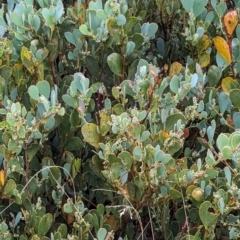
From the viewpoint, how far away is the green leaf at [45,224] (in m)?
1.41

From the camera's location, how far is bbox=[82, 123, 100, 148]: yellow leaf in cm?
144

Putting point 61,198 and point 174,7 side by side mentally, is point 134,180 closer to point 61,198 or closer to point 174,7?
point 61,198

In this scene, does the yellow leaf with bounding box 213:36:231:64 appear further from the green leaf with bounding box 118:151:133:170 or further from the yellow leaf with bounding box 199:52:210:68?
A: the green leaf with bounding box 118:151:133:170

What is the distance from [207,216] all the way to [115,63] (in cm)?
58

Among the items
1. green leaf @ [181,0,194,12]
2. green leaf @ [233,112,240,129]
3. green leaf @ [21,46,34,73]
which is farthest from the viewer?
green leaf @ [181,0,194,12]

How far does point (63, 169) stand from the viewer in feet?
5.08

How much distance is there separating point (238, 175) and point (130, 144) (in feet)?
0.94

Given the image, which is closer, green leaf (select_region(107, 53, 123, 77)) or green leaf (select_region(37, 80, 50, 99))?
green leaf (select_region(37, 80, 50, 99))

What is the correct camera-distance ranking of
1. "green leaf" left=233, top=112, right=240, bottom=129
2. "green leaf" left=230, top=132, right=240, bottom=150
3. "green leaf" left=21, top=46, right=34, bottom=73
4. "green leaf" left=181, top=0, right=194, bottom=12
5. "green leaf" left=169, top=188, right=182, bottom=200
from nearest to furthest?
"green leaf" left=230, top=132, right=240, bottom=150 < "green leaf" left=169, top=188, right=182, bottom=200 < "green leaf" left=233, top=112, right=240, bottom=129 < "green leaf" left=21, top=46, right=34, bottom=73 < "green leaf" left=181, top=0, right=194, bottom=12

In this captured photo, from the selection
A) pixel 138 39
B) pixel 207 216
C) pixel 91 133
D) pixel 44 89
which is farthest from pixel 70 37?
pixel 207 216

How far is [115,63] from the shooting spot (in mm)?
1664

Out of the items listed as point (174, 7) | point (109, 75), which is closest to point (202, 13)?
point (174, 7)

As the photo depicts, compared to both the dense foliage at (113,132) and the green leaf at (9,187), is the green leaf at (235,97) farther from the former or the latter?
the green leaf at (9,187)

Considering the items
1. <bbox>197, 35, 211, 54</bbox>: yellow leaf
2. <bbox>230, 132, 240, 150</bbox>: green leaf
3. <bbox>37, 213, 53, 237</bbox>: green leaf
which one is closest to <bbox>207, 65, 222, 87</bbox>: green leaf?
<bbox>197, 35, 211, 54</bbox>: yellow leaf
